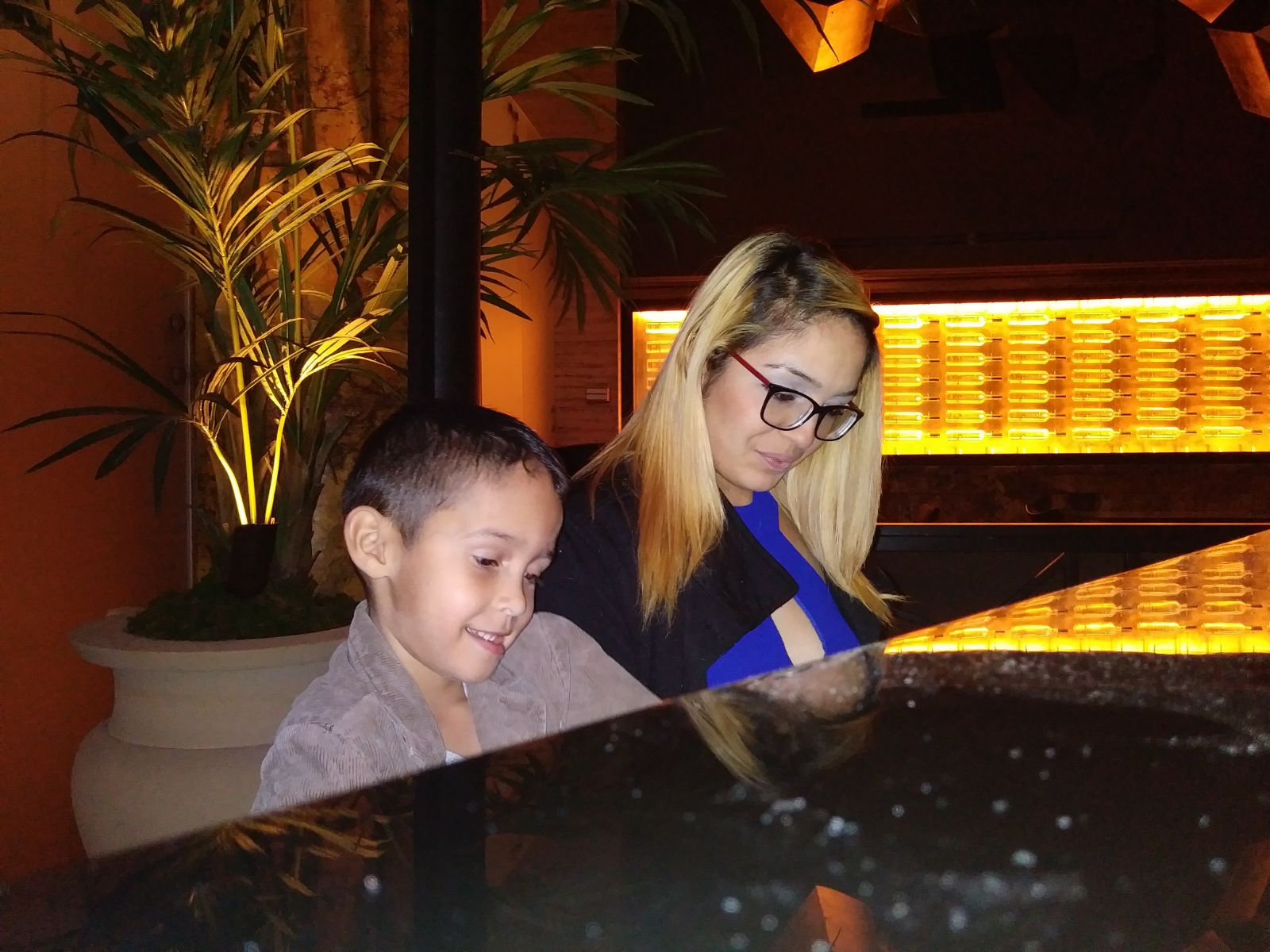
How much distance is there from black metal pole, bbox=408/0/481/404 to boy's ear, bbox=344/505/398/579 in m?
0.54

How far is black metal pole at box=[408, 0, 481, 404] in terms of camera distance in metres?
1.68

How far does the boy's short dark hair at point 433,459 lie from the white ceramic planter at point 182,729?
2.80 ft

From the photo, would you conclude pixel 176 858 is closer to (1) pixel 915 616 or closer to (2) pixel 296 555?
(1) pixel 915 616

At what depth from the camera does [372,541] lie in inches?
46.8

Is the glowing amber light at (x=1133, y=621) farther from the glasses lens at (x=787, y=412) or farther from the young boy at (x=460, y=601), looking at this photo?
the glasses lens at (x=787, y=412)

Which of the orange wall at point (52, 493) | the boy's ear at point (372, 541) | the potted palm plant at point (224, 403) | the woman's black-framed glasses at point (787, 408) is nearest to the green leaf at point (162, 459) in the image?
the potted palm plant at point (224, 403)

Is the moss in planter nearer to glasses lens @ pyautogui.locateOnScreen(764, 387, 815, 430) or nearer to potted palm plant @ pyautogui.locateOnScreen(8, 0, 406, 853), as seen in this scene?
potted palm plant @ pyautogui.locateOnScreen(8, 0, 406, 853)

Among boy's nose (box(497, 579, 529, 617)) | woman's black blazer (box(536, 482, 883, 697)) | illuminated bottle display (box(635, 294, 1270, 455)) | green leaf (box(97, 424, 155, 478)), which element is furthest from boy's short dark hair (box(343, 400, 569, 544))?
illuminated bottle display (box(635, 294, 1270, 455))

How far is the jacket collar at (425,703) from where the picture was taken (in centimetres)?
100

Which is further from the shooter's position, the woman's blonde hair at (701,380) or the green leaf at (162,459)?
the green leaf at (162,459)

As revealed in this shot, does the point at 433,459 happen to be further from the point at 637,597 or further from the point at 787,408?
the point at 787,408

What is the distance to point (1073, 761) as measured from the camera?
13.5 inches

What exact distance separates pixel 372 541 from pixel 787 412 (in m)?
0.70

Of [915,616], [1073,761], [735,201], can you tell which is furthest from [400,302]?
[735,201]
